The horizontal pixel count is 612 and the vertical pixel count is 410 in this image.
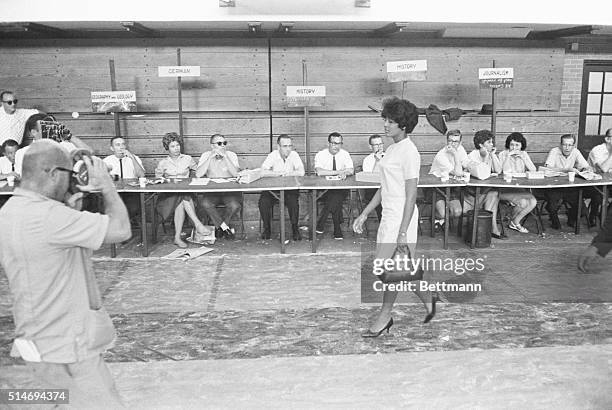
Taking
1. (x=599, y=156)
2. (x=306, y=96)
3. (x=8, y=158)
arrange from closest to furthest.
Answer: (x=8, y=158) → (x=306, y=96) → (x=599, y=156)

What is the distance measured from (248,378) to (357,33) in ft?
20.7

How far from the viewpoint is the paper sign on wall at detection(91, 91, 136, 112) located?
7660 millimetres

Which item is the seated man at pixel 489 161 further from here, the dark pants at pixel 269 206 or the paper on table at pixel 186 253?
the paper on table at pixel 186 253

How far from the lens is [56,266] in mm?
2354

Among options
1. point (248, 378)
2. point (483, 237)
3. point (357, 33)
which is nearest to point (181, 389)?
point (248, 378)

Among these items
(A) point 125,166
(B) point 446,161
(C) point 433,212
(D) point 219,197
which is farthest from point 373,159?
(A) point 125,166

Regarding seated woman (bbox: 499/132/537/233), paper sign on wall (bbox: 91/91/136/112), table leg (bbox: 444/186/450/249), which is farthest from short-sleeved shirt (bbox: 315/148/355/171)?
paper sign on wall (bbox: 91/91/136/112)

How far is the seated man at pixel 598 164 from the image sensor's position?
806 centimetres

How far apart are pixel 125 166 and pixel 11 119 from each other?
1.74 meters

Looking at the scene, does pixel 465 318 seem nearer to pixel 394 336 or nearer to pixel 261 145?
pixel 394 336

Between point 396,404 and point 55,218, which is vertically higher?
point 55,218

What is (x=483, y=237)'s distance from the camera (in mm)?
7203

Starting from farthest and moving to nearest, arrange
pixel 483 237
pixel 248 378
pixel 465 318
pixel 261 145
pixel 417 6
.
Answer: pixel 261 145 → pixel 417 6 → pixel 483 237 → pixel 465 318 → pixel 248 378

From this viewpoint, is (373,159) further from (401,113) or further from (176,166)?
(401,113)
